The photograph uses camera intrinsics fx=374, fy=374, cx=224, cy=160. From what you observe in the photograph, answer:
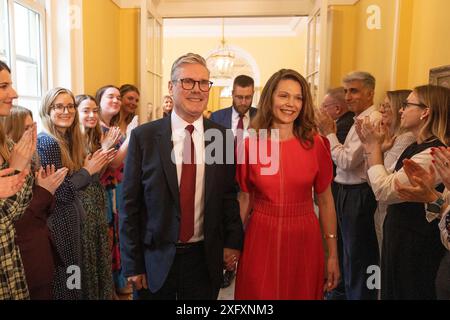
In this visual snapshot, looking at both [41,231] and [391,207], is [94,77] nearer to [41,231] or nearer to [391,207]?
[41,231]

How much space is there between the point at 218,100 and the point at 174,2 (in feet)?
21.6

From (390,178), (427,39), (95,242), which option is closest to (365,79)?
(427,39)

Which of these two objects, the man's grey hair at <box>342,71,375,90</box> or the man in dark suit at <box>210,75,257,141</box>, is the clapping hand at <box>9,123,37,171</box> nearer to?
the man in dark suit at <box>210,75,257,141</box>

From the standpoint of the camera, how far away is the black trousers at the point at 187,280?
1550mm

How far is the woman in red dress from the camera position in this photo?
1.59 m

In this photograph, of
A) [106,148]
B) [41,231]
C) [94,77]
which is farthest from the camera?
[94,77]

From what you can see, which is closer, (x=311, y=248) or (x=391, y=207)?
(x=311, y=248)

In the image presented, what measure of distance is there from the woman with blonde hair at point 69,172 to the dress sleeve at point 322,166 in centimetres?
127

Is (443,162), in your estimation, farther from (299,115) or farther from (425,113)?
(299,115)

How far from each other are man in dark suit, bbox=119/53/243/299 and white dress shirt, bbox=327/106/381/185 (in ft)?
3.88
